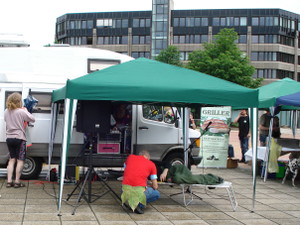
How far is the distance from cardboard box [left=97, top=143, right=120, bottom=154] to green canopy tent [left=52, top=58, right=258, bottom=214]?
1871 millimetres

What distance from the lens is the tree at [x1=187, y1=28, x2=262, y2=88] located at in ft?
169

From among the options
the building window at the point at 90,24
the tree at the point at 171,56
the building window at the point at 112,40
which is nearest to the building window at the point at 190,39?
the building window at the point at 112,40

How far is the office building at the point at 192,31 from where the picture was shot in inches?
3125

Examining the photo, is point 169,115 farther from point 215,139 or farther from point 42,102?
point 215,139

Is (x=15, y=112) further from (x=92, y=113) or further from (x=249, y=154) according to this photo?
(x=249, y=154)

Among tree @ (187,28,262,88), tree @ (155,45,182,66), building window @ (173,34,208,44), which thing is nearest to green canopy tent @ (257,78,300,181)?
tree @ (187,28,262,88)

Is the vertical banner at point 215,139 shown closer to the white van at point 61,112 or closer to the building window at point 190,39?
the white van at point 61,112

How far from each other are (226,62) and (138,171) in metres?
44.0

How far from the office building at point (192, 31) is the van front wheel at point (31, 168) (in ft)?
233

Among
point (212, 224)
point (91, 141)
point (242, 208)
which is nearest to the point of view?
point (212, 224)

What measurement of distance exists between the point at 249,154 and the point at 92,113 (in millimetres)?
6618

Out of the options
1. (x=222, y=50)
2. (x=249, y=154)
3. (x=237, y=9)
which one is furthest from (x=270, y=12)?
(x=249, y=154)

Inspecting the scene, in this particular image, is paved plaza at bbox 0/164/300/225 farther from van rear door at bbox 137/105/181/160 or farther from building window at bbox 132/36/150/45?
building window at bbox 132/36/150/45

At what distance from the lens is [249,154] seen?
14297 mm
